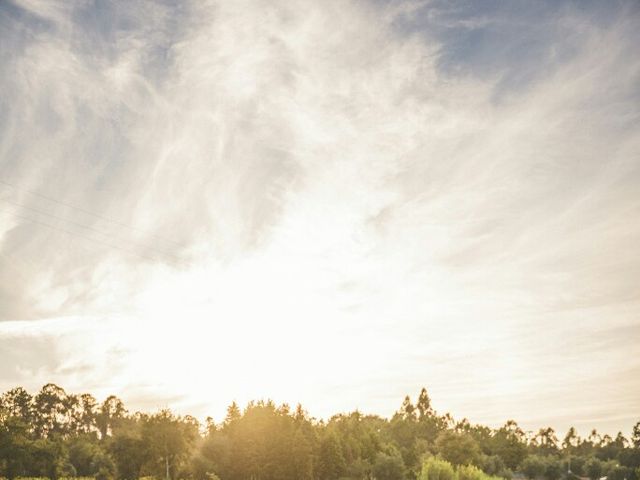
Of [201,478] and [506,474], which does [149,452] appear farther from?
[506,474]

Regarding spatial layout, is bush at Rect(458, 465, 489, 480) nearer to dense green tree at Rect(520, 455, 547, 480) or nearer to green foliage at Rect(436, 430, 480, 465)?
green foliage at Rect(436, 430, 480, 465)

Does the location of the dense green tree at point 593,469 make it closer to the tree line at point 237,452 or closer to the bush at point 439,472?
the tree line at point 237,452

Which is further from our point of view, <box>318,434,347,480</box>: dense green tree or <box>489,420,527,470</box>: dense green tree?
<box>489,420,527,470</box>: dense green tree

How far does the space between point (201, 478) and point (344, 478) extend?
23.8 metres

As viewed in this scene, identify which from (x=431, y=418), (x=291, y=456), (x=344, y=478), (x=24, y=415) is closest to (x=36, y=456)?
(x=291, y=456)

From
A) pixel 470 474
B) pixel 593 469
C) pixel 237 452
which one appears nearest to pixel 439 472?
pixel 470 474

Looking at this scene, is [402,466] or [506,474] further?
[506,474]

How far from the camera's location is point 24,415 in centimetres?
14088

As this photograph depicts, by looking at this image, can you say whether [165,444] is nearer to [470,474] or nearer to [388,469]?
[388,469]

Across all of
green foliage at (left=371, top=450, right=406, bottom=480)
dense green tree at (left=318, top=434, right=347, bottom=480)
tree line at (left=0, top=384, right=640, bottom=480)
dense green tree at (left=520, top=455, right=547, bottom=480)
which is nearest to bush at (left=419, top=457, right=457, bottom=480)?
tree line at (left=0, top=384, right=640, bottom=480)

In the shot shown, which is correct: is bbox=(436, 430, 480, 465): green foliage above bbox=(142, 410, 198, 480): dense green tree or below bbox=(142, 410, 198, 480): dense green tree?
below

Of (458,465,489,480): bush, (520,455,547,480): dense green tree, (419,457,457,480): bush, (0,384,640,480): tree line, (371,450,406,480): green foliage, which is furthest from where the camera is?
(520,455,547,480): dense green tree

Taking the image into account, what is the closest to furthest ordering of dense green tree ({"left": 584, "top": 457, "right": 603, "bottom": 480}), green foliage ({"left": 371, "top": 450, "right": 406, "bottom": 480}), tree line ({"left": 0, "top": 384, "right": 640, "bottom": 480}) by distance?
tree line ({"left": 0, "top": 384, "right": 640, "bottom": 480}), green foliage ({"left": 371, "top": 450, "right": 406, "bottom": 480}), dense green tree ({"left": 584, "top": 457, "right": 603, "bottom": 480})

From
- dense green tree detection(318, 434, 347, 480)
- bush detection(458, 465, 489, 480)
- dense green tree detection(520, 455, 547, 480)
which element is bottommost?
dense green tree detection(520, 455, 547, 480)
